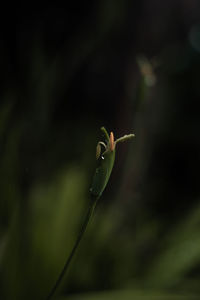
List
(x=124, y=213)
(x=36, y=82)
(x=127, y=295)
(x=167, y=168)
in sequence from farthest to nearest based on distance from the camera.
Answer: (x=167, y=168), (x=124, y=213), (x=36, y=82), (x=127, y=295)

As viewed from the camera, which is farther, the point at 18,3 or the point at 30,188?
the point at 18,3

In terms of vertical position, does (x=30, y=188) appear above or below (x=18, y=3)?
below

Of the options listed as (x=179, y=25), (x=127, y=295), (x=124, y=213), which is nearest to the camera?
(x=127, y=295)

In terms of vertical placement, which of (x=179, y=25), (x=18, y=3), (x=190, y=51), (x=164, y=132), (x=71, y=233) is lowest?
(x=71, y=233)

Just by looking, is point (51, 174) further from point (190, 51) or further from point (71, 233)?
point (190, 51)

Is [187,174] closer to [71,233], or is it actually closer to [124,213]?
[124,213]

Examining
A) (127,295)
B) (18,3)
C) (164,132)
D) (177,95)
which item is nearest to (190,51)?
(177,95)
